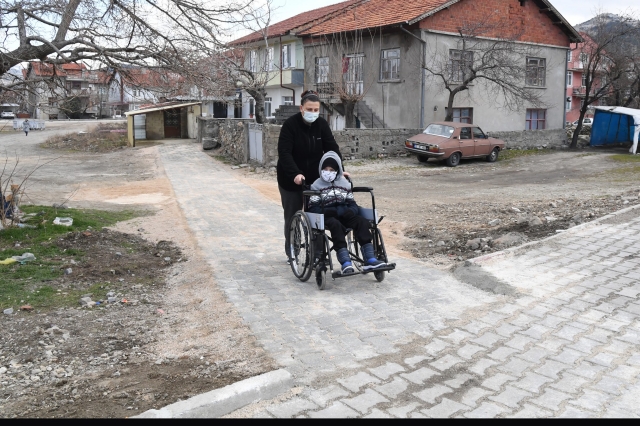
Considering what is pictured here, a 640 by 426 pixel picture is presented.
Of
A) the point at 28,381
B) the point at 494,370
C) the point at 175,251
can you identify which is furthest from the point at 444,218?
the point at 28,381

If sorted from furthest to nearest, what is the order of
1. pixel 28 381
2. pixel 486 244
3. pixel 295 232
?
pixel 486 244
pixel 295 232
pixel 28 381

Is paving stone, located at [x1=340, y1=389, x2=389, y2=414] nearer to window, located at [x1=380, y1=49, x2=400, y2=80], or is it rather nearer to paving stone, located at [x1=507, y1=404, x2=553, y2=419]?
paving stone, located at [x1=507, y1=404, x2=553, y2=419]

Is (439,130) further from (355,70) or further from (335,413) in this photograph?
(335,413)

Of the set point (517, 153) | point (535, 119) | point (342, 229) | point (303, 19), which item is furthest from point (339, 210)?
point (303, 19)

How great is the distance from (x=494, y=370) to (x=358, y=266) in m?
2.08

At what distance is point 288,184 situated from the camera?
21.5 feet

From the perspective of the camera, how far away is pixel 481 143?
22.2 m

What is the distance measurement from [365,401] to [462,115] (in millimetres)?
24277

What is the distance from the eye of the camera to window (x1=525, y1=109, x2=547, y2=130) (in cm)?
2977

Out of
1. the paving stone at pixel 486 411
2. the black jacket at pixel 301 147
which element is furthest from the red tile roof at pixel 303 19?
the paving stone at pixel 486 411

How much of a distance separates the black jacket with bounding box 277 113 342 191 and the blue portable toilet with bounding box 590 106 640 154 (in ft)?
83.6

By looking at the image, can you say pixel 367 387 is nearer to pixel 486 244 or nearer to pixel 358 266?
pixel 358 266

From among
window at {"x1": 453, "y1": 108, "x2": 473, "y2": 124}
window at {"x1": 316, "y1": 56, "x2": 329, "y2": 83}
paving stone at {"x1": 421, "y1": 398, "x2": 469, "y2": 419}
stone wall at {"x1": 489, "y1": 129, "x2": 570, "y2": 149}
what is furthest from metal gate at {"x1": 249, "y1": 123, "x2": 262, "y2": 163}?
paving stone at {"x1": 421, "y1": 398, "x2": 469, "y2": 419}

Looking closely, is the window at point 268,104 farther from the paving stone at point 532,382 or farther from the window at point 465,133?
the paving stone at point 532,382
